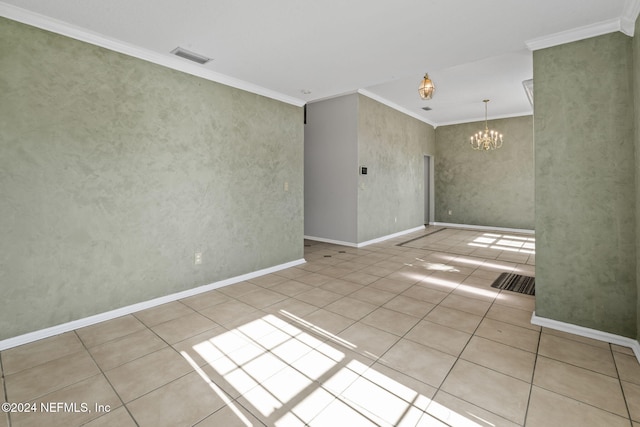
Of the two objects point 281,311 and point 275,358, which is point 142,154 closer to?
point 281,311

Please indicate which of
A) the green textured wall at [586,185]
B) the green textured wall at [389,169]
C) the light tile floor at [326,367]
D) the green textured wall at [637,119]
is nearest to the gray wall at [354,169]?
the green textured wall at [389,169]

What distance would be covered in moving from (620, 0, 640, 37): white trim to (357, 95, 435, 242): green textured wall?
13.2 feet

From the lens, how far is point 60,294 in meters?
2.68

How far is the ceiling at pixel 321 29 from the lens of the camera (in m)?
2.38

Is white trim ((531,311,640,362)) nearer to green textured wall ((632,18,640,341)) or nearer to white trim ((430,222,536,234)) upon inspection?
green textured wall ((632,18,640,341))

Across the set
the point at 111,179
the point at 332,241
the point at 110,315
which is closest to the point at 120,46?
the point at 111,179

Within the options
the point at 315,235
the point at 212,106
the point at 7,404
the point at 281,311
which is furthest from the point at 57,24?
the point at 315,235

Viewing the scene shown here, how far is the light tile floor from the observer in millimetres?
1688

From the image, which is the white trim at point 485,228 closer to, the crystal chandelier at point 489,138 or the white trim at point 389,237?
the white trim at point 389,237

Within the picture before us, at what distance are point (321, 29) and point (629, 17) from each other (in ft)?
8.22

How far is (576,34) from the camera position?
263 cm

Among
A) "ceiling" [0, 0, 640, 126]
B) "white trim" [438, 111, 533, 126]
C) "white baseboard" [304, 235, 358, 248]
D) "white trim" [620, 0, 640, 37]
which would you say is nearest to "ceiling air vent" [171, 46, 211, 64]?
"ceiling" [0, 0, 640, 126]

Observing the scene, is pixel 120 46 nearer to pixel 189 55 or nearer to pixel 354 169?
pixel 189 55

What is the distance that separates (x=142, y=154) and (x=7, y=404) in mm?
2263
